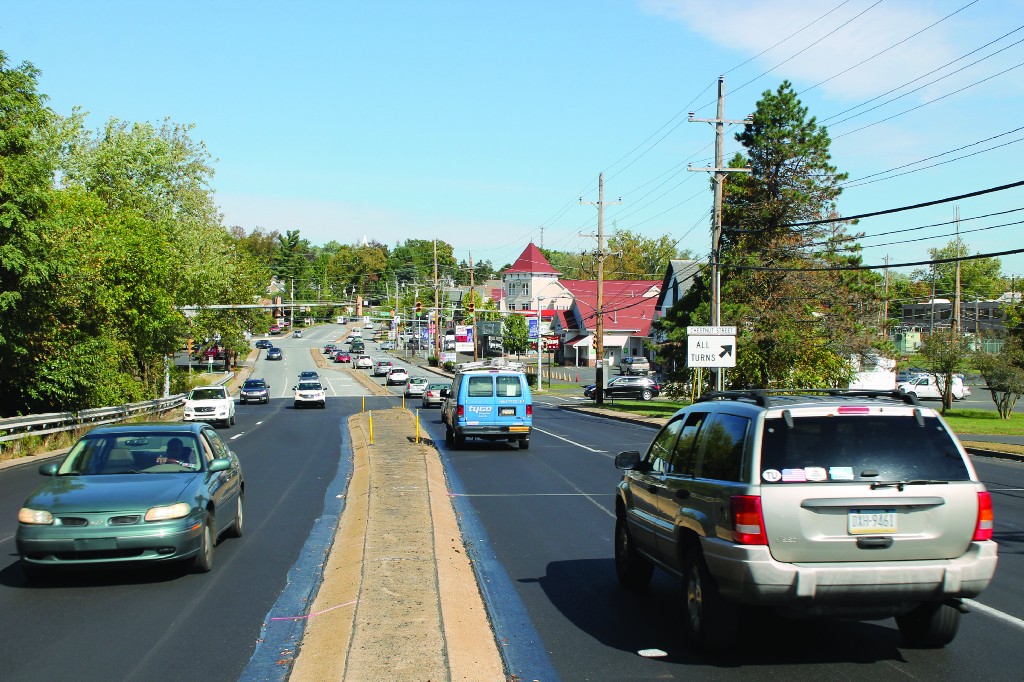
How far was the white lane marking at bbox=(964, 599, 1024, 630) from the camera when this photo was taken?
8.34 metres

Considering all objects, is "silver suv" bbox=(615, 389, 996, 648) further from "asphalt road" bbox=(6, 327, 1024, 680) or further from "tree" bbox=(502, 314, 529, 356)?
"tree" bbox=(502, 314, 529, 356)

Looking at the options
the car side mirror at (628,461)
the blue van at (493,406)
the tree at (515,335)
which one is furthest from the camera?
the tree at (515,335)

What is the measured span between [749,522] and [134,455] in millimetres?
7376

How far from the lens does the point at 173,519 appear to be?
976cm

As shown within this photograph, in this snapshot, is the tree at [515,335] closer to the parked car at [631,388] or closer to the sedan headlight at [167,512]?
the parked car at [631,388]

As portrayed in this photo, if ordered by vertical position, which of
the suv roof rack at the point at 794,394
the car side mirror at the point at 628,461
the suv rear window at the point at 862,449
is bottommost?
the car side mirror at the point at 628,461

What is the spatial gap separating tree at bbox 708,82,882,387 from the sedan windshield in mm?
35113

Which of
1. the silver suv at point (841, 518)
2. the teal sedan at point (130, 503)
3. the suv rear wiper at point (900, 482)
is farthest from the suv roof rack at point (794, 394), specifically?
the teal sedan at point (130, 503)

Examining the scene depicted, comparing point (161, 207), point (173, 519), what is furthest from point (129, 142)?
point (173, 519)

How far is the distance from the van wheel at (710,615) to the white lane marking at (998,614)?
2.83 meters

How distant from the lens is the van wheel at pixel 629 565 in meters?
9.45

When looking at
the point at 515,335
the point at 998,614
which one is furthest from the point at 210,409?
the point at 515,335

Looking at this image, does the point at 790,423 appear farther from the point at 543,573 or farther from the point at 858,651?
the point at 543,573

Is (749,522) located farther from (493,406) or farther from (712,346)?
(712,346)
